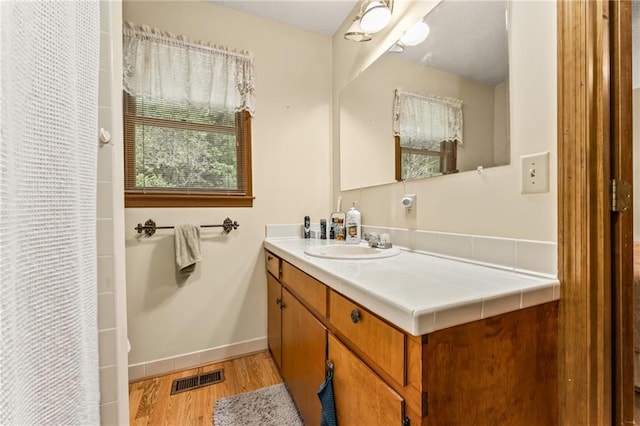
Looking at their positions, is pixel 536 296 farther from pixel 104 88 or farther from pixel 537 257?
pixel 104 88

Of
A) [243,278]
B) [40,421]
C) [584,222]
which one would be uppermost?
[584,222]

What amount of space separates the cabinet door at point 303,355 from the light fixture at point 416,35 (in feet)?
4.54

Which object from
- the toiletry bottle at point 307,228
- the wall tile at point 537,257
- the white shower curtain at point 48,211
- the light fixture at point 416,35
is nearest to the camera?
the white shower curtain at point 48,211

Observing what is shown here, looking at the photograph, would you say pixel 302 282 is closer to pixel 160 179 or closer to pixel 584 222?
pixel 584 222

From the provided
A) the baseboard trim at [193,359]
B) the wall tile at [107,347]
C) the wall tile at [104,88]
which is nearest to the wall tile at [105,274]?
the wall tile at [107,347]

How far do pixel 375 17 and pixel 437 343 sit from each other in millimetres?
1603

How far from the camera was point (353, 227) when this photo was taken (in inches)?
68.7

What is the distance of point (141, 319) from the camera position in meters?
1.69

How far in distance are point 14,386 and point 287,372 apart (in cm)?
130

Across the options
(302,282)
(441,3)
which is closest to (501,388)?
(302,282)

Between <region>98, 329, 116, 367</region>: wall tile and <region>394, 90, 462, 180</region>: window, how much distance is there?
132cm

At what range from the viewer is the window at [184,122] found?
1645 millimetres

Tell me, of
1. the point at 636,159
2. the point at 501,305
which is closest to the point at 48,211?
the point at 501,305

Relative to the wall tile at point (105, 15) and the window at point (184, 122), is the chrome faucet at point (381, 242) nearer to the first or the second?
the window at point (184, 122)
